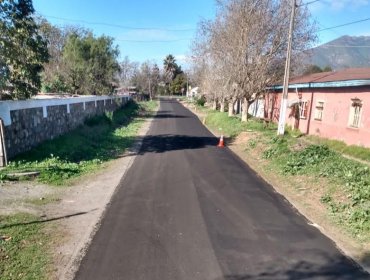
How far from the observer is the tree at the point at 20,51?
13750 mm

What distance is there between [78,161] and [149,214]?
6852 mm

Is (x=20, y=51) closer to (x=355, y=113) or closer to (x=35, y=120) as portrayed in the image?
(x=35, y=120)

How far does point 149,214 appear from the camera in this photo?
8727 mm

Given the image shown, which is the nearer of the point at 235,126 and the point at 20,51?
the point at 20,51

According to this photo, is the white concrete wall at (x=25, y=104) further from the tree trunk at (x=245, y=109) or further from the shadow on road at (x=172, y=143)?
the tree trunk at (x=245, y=109)

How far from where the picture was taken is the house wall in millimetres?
16469

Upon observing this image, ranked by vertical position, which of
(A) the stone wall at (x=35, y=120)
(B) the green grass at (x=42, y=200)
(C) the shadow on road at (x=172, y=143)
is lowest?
(C) the shadow on road at (x=172, y=143)

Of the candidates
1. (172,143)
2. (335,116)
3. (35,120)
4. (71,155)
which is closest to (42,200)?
(71,155)

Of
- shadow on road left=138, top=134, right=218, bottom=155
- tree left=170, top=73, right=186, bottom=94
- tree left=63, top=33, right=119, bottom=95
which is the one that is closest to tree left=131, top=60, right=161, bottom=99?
tree left=170, top=73, right=186, bottom=94

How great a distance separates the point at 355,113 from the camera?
1758 cm

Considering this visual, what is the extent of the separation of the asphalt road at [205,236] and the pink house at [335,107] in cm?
711

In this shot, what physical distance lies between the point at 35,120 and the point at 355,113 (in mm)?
14258

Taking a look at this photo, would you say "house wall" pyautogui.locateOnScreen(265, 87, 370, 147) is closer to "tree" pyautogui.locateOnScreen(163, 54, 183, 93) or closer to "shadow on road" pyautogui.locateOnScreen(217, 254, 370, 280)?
"shadow on road" pyautogui.locateOnScreen(217, 254, 370, 280)

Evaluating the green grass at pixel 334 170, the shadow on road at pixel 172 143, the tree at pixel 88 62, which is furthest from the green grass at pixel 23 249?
the tree at pixel 88 62
